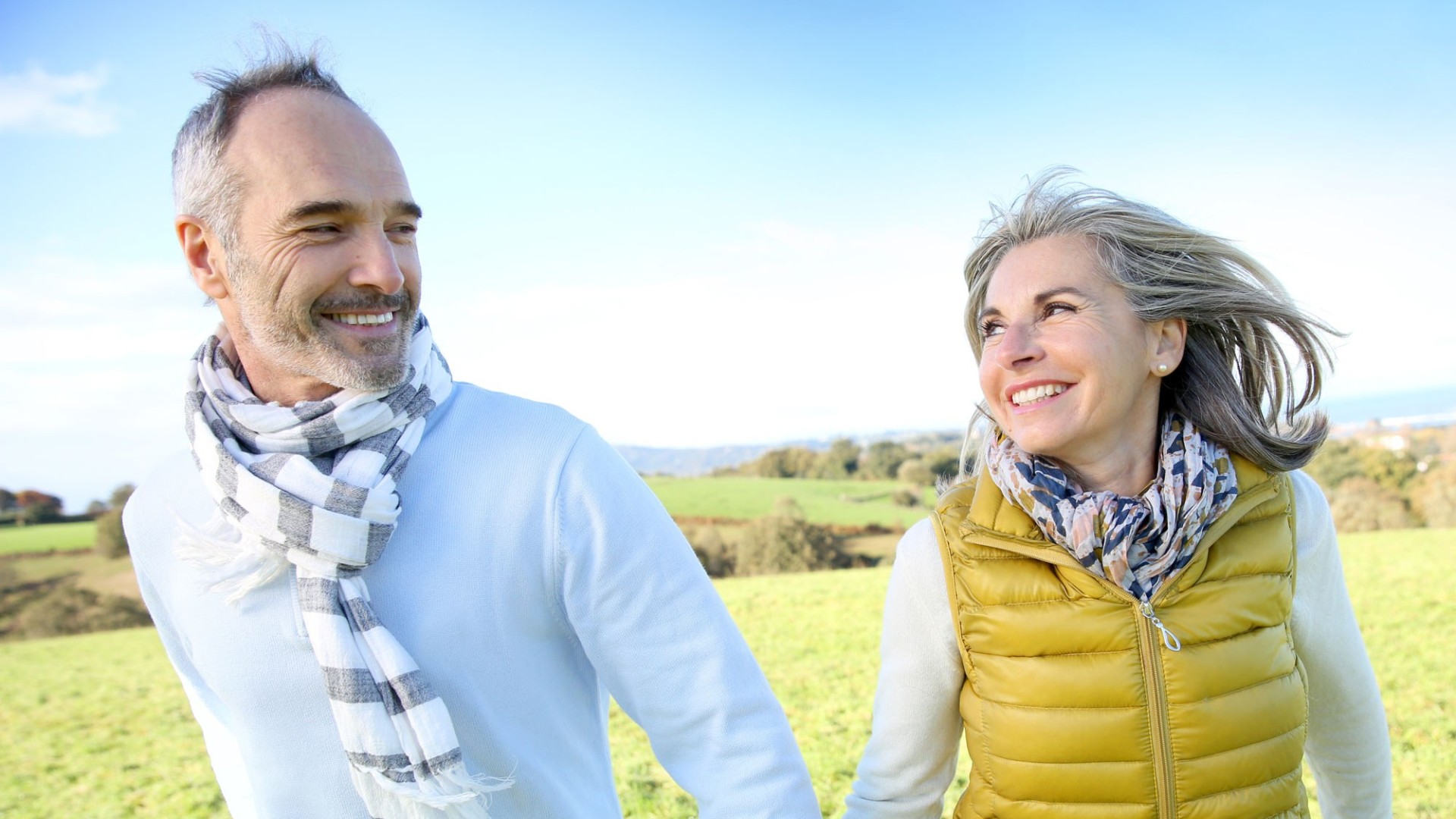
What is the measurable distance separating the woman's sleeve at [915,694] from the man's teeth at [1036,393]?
364 mm

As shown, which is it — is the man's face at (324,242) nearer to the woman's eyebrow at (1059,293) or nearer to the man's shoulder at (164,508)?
the man's shoulder at (164,508)

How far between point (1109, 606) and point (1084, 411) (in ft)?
1.38

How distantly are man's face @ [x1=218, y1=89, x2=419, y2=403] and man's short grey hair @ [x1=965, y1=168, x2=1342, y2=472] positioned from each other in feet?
4.62

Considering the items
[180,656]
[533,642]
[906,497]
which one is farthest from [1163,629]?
[906,497]

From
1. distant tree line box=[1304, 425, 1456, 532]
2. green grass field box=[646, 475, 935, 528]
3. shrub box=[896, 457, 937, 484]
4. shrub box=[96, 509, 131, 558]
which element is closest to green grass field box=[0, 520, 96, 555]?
shrub box=[96, 509, 131, 558]

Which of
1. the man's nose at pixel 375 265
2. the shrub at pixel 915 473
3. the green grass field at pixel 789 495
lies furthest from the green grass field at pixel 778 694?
the shrub at pixel 915 473

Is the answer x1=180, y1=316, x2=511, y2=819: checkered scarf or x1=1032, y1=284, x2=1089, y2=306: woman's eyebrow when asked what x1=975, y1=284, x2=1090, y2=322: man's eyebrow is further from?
x1=180, y1=316, x2=511, y2=819: checkered scarf

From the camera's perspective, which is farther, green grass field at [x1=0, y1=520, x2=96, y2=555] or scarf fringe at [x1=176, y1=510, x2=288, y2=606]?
green grass field at [x1=0, y1=520, x2=96, y2=555]

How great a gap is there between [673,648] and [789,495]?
56.5 ft

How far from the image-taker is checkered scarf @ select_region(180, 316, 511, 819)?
5.73 feet

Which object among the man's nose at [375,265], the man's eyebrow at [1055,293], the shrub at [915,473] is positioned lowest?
the shrub at [915,473]

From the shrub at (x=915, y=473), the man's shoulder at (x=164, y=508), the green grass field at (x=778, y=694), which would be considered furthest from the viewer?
the shrub at (x=915, y=473)

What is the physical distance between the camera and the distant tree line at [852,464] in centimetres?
2020

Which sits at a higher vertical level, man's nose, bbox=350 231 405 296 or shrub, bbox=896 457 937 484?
man's nose, bbox=350 231 405 296
